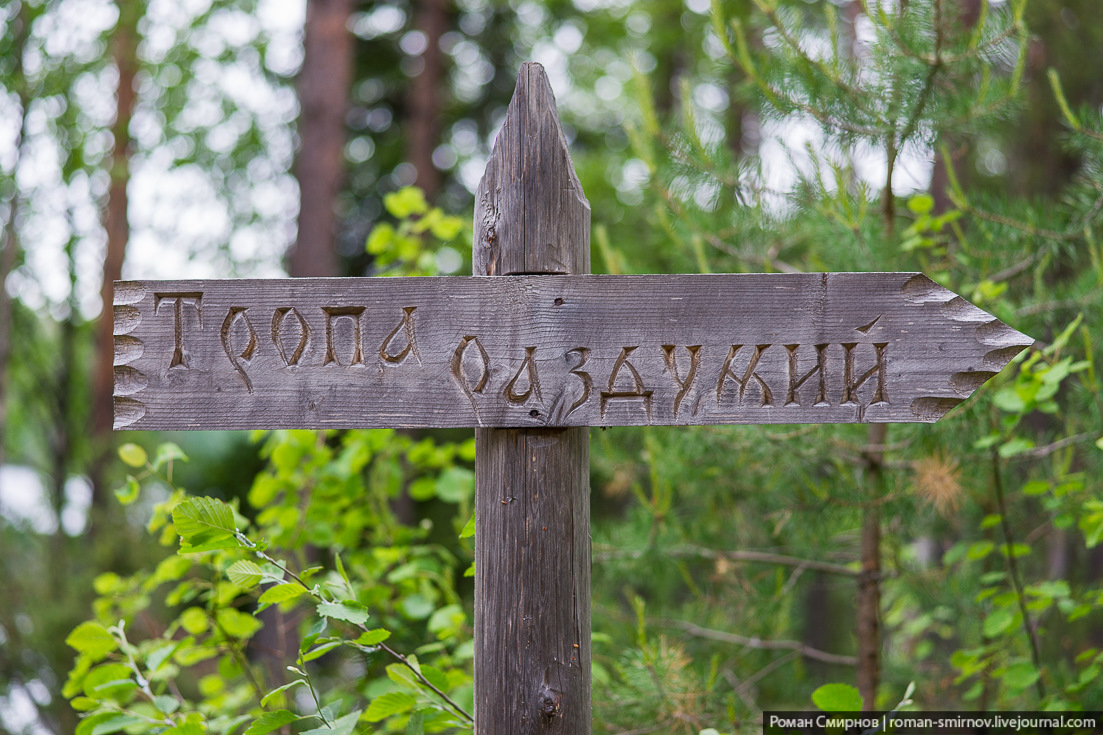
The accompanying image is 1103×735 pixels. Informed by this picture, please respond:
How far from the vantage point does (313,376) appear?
1277 mm

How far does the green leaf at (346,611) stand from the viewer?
4.09 ft

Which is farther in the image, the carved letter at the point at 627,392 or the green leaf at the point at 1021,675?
the green leaf at the point at 1021,675

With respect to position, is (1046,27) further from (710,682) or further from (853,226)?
(710,682)

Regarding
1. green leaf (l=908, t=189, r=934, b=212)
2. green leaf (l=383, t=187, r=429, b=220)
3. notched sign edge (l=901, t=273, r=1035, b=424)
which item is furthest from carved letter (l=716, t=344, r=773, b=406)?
green leaf (l=383, t=187, r=429, b=220)

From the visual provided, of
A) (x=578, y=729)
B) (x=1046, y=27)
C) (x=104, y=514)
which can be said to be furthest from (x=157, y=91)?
(x=578, y=729)

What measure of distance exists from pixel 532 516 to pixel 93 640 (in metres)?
1.00

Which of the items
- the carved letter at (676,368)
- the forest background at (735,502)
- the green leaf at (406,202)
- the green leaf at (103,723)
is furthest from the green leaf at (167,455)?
the carved letter at (676,368)

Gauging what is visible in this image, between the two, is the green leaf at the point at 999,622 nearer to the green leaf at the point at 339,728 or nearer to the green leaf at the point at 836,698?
the green leaf at the point at 836,698

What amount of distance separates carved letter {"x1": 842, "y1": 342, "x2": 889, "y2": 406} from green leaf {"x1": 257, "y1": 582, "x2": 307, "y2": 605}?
36.8 inches

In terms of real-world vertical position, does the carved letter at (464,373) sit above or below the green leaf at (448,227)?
below

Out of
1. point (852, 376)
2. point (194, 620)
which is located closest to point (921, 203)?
point (852, 376)

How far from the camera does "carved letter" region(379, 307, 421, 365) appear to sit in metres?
1.28

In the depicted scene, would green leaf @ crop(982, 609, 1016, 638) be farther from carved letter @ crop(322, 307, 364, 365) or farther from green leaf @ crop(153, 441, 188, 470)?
green leaf @ crop(153, 441, 188, 470)

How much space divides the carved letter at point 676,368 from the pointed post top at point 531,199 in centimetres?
22
